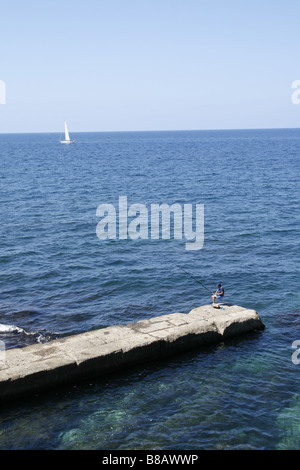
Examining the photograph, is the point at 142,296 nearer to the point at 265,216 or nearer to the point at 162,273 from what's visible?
the point at 162,273

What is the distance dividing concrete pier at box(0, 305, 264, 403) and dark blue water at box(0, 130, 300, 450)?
357 mm

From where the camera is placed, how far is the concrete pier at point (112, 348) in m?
13.0

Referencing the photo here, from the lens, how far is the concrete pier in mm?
12973

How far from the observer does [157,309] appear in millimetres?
19281

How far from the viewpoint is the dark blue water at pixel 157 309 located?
11742 mm

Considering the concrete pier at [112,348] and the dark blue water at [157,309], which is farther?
the concrete pier at [112,348]

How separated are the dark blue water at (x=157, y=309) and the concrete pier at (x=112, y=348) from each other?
0.36 meters

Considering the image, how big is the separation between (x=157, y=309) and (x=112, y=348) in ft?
17.0

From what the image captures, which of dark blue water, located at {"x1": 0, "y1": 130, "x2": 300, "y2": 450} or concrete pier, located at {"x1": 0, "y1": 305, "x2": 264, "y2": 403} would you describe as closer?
dark blue water, located at {"x1": 0, "y1": 130, "x2": 300, "y2": 450}

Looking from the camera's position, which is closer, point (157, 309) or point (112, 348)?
point (112, 348)

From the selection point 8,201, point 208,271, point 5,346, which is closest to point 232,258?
point 208,271

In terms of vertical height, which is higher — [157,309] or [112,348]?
[112,348]

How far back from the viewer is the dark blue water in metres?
11.7

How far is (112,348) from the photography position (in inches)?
563
